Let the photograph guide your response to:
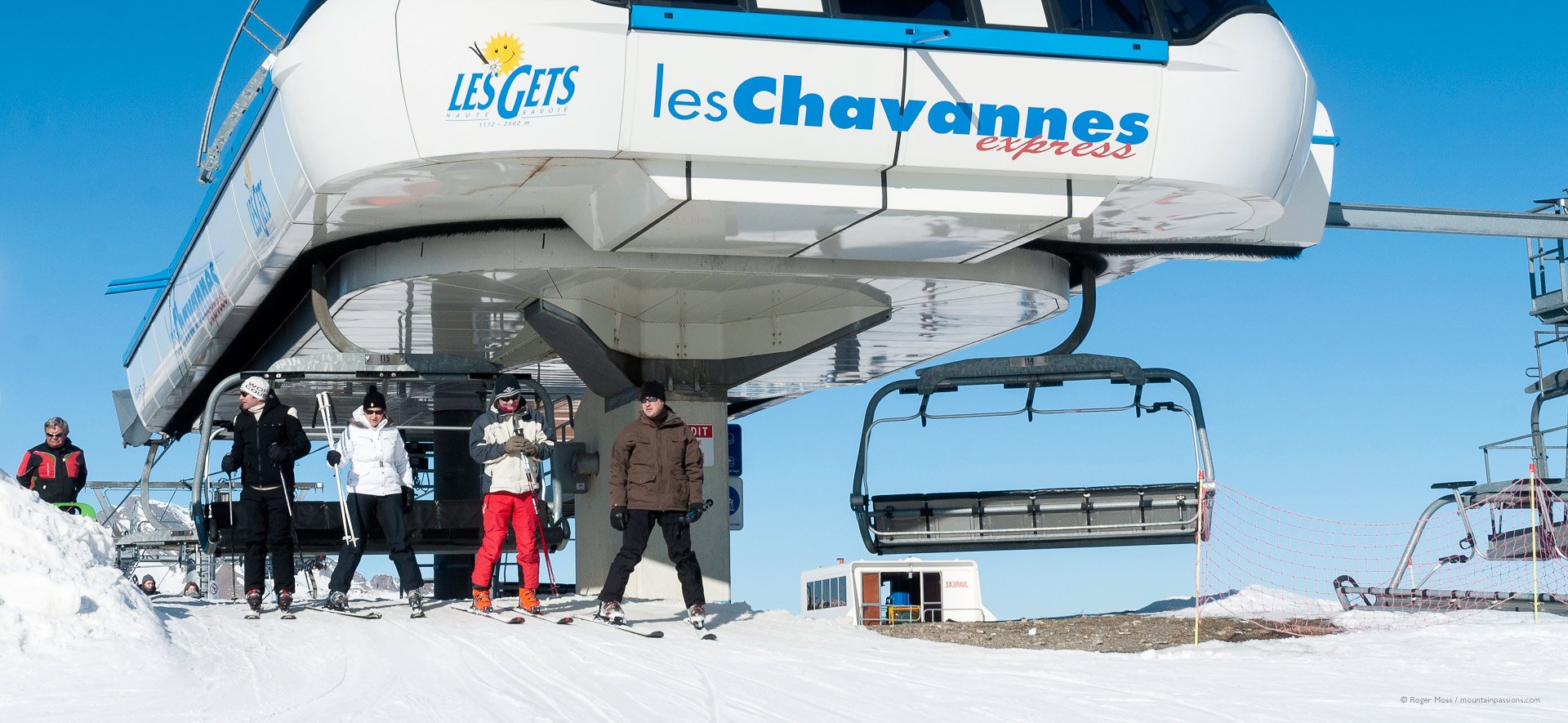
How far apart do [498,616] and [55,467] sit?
178 inches

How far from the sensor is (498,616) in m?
10.8

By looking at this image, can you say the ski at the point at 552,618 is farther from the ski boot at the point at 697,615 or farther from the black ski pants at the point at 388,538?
the ski boot at the point at 697,615

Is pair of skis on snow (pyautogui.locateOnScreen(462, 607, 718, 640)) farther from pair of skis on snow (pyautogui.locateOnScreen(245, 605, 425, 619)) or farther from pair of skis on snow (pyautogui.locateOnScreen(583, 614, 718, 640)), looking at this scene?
pair of skis on snow (pyautogui.locateOnScreen(245, 605, 425, 619))

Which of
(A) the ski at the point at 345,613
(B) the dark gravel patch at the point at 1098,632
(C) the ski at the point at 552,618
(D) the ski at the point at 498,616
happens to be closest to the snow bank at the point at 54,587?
(A) the ski at the point at 345,613

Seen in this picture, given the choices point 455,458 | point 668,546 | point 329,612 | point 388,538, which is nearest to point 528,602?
point 388,538

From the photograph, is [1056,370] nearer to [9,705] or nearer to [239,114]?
[239,114]

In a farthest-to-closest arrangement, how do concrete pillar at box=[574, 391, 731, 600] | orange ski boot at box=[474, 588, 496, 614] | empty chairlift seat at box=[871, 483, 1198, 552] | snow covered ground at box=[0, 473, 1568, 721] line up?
1. concrete pillar at box=[574, 391, 731, 600]
2. empty chairlift seat at box=[871, 483, 1198, 552]
3. orange ski boot at box=[474, 588, 496, 614]
4. snow covered ground at box=[0, 473, 1568, 721]

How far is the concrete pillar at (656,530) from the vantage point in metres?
16.2

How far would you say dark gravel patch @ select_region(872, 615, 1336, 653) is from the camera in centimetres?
1072

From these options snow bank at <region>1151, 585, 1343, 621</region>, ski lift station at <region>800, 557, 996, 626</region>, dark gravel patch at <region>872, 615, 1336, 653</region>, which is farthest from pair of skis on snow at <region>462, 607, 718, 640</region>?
ski lift station at <region>800, 557, 996, 626</region>

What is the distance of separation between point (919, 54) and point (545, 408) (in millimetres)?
4225

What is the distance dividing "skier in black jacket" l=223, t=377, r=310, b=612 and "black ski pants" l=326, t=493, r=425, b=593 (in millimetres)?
392

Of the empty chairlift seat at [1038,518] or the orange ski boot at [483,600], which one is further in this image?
the empty chairlift seat at [1038,518]

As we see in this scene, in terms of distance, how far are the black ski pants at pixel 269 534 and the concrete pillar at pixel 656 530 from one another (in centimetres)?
570
